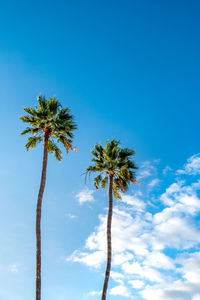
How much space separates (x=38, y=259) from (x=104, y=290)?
6162 mm

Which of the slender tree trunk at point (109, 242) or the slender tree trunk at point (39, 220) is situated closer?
the slender tree trunk at point (39, 220)

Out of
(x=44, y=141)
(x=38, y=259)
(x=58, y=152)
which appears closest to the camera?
(x=38, y=259)

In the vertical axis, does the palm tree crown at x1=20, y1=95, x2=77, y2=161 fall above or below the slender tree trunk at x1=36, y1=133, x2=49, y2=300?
above

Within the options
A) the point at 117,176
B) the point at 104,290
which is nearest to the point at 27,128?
the point at 117,176

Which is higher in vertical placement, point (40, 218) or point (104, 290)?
point (40, 218)

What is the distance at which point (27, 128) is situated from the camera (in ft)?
93.0

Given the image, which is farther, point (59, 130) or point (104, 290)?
point (59, 130)

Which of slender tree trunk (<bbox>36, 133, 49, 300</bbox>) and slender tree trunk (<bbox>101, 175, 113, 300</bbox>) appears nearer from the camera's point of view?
slender tree trunk (<bbox>36, 133, 49, 300</bbox>)

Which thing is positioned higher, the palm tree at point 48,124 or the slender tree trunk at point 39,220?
the palm tree at point 48,124

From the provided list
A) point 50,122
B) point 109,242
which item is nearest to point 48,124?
point 50,122

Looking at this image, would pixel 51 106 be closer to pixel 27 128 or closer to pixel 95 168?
pixel 27 128

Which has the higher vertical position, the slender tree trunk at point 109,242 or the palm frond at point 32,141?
the palm frond at point 32,141

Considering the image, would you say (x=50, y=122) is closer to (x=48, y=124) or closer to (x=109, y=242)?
(x=48, y=124)

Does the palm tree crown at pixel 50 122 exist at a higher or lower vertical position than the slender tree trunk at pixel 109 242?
higher
